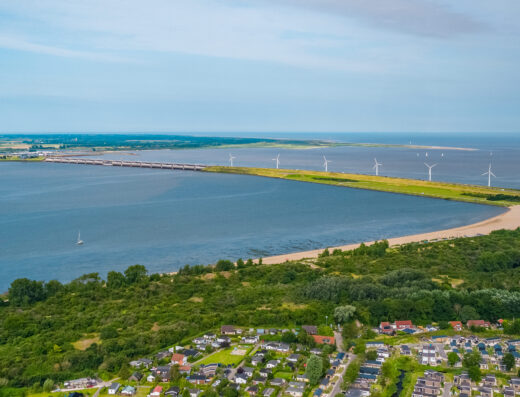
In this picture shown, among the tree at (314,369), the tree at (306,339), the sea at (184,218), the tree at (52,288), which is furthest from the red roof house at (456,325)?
the tree at (52,288)

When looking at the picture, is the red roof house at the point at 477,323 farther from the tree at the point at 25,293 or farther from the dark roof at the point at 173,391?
the tree at the point at 25,293

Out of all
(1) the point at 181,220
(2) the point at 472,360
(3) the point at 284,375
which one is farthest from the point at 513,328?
(1) the point at 181,220

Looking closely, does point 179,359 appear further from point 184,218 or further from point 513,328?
point 184,218

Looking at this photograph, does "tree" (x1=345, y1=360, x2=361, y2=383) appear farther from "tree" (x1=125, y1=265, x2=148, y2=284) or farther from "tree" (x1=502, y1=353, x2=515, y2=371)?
"tree" (x1=125, y1=265, x2=148, y2=284)

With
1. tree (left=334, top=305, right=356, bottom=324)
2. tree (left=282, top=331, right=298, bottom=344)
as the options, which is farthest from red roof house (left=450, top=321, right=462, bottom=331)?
tree (left=282, top=331, right=298, bottom=344)

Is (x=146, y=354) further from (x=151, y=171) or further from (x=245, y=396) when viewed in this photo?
(x=151, y=171)

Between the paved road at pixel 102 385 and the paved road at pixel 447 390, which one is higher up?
the paved road at pixel 447 390
